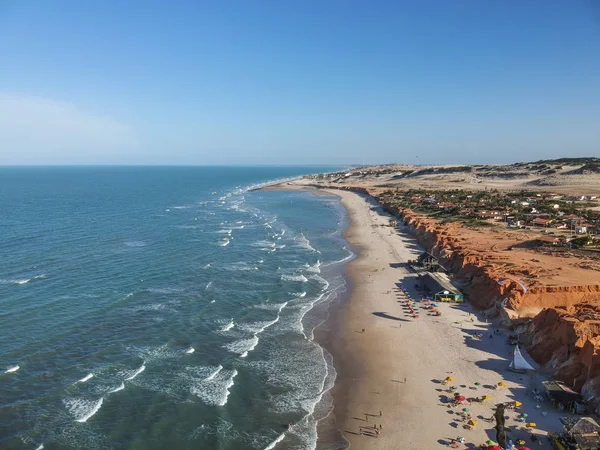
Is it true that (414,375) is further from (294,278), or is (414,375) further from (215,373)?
(294,278)

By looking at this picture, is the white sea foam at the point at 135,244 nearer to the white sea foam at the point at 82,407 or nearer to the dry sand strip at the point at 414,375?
the dry sand strip at the point at 414,375

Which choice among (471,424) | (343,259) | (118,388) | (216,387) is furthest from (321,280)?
(471,424)

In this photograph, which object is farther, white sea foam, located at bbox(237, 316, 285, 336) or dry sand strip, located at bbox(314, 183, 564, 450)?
white sea foam, located at bbox(237, 316, 285, 336)

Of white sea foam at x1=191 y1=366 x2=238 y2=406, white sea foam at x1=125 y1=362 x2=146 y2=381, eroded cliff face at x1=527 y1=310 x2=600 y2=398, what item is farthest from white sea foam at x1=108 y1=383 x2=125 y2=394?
eroded cliff face at x1=527 y1=310 x2=600 y2=398

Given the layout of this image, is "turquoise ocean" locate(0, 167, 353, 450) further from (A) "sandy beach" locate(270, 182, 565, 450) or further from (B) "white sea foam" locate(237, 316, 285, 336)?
(A) "sandy beach" locate(270, 182, 565, 450)

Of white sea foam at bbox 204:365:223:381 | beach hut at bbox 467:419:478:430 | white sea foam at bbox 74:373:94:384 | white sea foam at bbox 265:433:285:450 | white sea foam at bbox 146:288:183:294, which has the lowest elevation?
white sea foam at bbox 265:433:285:450

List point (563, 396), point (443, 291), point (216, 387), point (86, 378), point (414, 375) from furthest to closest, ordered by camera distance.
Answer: point (443, 291), point (414, 375), point (86, 378), point (216, 387), point (563, 396)

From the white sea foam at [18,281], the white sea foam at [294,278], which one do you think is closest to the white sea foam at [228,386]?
the white sea foam at [294,278]
